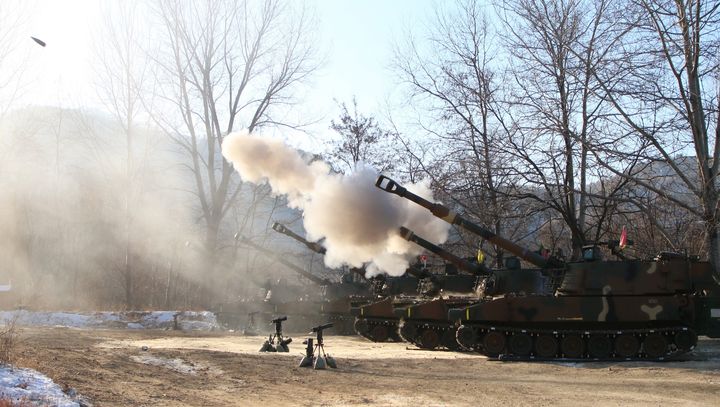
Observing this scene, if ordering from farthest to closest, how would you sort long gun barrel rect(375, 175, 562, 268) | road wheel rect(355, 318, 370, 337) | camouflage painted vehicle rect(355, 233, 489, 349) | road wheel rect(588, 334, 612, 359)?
1. road wheel rect(355, 318, 370, 337)
2. camouflage painted vehicle rect(355, 233, 489, 349)
3. long gun barrel rect(375, 175, 562, 268)
4. road wheel rect(588, 334, 612, 359)

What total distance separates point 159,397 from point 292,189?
38.7 ft

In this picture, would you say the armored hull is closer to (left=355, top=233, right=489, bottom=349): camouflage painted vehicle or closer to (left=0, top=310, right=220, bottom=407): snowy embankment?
(left=355, top=233, right=489, bottom=349): camouflage painted vehicle

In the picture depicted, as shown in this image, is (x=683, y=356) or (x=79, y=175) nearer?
(x=683, y=356)

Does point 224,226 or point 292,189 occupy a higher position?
point 224,226

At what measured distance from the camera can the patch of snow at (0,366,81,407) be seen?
8.75 meters

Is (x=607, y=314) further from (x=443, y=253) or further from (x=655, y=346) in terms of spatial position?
(x=443, y=253)

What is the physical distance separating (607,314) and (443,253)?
564 centimetres

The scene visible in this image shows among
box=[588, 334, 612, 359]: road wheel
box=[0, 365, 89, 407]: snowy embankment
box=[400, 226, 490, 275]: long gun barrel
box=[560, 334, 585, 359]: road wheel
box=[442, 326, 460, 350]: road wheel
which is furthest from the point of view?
box=[400, 226, 490, 275]: long gun barrel

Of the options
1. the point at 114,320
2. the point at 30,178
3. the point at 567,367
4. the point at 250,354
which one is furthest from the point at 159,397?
the point at 30,178

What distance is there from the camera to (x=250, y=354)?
55.4 ft

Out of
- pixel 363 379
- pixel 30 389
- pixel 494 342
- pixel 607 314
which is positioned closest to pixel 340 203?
pixel 494 342

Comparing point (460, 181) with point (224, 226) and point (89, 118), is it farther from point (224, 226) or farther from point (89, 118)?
point (224, 226)

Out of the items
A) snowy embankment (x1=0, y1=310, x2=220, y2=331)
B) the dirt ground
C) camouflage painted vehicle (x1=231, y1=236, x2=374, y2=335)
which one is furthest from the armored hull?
snowy embankment (x1=0, y1=310, x2=220, y2=331)

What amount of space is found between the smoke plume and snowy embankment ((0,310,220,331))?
32.5 ft
